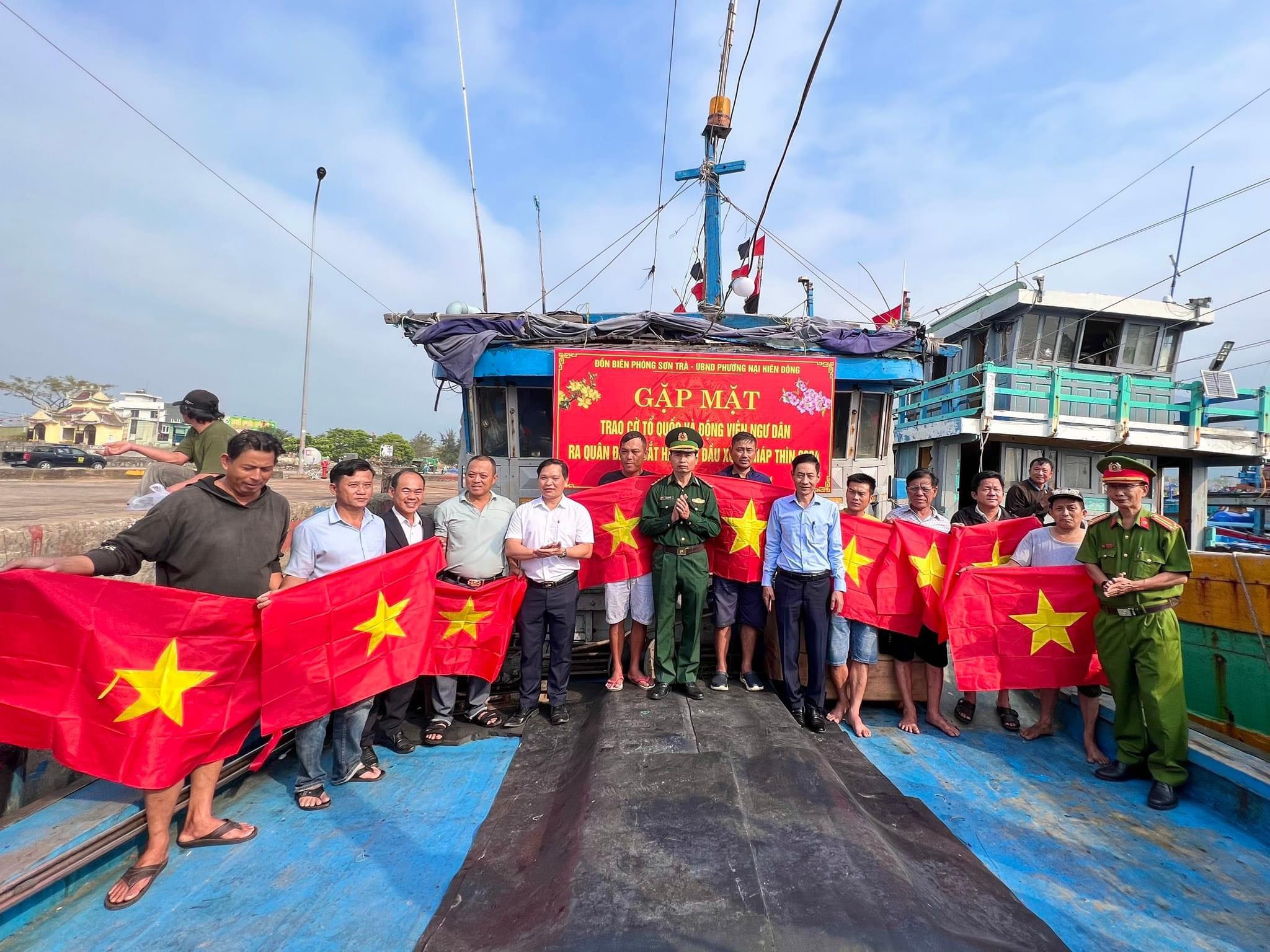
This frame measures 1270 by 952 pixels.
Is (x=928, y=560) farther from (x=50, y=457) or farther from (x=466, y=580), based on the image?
(x=50, y=457)

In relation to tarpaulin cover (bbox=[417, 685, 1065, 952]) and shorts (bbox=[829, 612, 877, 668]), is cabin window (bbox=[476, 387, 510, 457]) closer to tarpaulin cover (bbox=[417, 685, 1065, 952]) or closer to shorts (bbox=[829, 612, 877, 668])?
tarpaulin cover (bbox=[417, 685, 1065, 952])

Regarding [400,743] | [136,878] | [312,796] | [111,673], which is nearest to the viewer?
[136,878]

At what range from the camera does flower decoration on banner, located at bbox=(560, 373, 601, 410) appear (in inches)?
240

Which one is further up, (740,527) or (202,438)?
(202,438)

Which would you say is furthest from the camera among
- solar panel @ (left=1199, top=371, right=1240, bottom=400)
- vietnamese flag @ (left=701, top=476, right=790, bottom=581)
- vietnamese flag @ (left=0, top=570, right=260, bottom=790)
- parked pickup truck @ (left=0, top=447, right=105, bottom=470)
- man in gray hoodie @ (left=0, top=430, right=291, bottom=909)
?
parked pickup truck @ (left=0, top=447, right=105, bottom=470)

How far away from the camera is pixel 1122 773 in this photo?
4078 millimetres

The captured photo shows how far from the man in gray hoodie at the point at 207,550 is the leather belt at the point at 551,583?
69.9 inches

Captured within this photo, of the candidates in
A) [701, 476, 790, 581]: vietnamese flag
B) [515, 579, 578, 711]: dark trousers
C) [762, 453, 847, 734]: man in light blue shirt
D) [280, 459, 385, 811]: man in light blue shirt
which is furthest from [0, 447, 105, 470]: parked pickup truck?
[762, 453, 847, 734]: man in light blue shirt

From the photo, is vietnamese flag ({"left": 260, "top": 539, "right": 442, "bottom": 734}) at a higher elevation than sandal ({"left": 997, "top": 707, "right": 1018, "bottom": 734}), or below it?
higher

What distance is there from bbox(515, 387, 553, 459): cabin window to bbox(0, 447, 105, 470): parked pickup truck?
125 ft

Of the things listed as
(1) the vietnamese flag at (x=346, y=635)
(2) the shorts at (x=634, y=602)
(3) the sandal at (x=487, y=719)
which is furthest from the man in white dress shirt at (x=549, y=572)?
(1) the vietnamese flag at (x=346, y=635)

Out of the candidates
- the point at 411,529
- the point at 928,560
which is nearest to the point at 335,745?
the point at 411,529

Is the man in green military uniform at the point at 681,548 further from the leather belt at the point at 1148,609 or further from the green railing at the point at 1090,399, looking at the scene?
the green railing at the point at 1090,399

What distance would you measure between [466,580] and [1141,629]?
490cm
